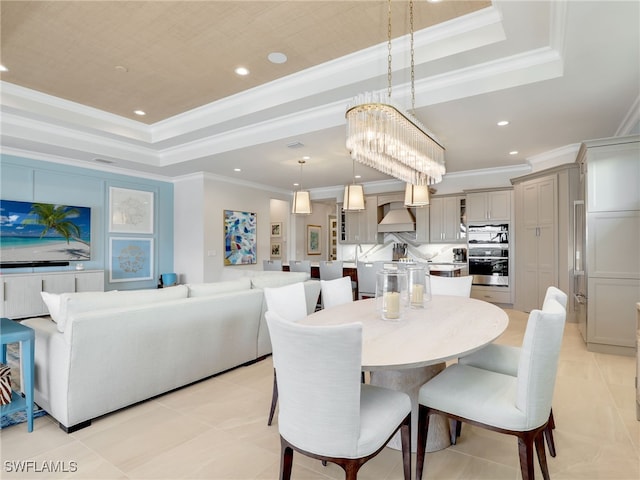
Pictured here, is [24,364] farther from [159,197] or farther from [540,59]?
[159,197]

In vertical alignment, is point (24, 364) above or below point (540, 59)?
below

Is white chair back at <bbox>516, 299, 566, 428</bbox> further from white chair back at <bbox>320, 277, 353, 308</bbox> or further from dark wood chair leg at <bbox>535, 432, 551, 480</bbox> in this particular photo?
white chair back at <bbox>320, 277, 353, 308</bbox>

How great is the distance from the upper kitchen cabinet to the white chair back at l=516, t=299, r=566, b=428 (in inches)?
205

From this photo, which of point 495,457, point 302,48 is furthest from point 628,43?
point 495,457

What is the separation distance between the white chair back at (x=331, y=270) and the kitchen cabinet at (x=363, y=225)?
2.42 m

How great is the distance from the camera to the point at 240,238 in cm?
737

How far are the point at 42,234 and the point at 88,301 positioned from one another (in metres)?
3.91

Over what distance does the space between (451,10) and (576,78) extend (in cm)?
130

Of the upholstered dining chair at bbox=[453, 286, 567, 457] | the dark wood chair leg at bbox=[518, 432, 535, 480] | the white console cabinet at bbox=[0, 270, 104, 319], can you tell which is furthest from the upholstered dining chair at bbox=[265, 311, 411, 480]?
the white console cabinet at bbox=[0, 270, 104, 319]

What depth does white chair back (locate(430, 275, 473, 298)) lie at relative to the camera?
136 inches

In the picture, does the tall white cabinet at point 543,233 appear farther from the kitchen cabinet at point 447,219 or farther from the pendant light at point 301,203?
the pendant light at point 301,203

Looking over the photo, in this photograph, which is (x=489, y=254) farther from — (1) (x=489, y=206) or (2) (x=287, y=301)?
(2) (x=287, y=301)

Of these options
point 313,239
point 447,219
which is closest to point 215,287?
point 447,219

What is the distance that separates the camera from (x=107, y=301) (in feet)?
8.07
